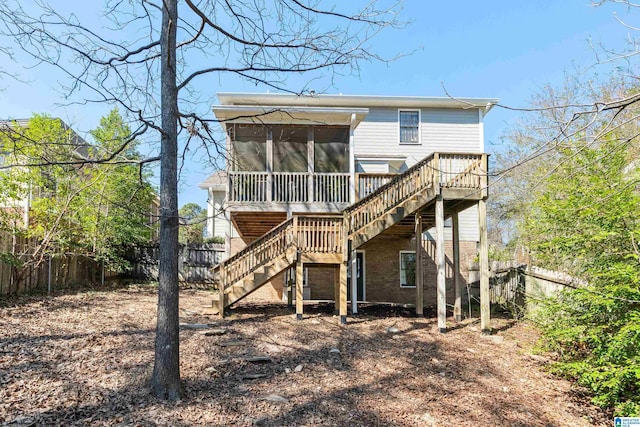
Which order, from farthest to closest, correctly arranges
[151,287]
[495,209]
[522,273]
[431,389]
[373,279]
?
[495,209] < [151,287] < [373,279] < [522,273] < [431,389]

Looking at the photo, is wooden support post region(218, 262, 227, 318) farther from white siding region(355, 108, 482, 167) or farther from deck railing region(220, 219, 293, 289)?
white siding region(355, 108, 482, 167)

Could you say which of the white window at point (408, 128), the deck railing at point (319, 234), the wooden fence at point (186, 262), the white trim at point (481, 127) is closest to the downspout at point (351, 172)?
the deck railing at point (319, 234)

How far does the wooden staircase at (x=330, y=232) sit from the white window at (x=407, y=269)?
15.8 ft

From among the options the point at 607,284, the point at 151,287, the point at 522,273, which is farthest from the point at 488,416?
the point at 151,287

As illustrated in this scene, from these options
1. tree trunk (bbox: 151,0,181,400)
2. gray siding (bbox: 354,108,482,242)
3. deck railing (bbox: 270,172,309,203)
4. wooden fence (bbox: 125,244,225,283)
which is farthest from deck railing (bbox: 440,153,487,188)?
wooden fence (bbox: 125,244,225,283)

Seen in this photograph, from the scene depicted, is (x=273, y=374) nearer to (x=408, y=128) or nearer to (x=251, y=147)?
(x=251, y=147)

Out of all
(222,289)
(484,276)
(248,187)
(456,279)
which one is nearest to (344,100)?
(248,187)

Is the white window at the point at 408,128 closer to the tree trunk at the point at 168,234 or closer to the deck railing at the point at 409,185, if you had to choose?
the deck railing at the point at 409,185

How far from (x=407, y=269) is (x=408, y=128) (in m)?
5.48

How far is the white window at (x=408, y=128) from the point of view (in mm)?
14898

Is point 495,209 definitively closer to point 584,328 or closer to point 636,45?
point 584,328

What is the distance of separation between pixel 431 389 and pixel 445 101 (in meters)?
11.5

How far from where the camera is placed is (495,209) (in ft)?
74.4

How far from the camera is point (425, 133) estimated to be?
1488 centimetres
